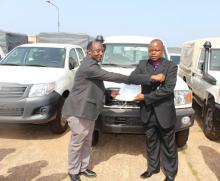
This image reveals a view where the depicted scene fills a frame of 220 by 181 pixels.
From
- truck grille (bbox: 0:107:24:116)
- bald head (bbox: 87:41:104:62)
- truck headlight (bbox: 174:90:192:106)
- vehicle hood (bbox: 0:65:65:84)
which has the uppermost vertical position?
bald head (bbox: 87:41:104:62)

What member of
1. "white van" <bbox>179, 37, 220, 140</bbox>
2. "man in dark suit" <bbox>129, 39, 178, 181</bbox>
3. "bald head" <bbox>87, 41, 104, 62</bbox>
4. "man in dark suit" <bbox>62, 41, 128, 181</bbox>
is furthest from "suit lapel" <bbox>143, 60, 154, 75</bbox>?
"white van" <bbox>179, 37, 220, 140</bbox>

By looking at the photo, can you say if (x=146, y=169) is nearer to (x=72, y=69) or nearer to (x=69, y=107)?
(x=69, y=107)

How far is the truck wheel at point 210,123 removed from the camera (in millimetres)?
6268

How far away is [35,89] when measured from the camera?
5.95 metres

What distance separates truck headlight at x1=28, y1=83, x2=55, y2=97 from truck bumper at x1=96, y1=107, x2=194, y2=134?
4.57 feet

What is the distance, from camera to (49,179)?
453cm

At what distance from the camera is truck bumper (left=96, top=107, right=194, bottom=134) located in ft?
16.5

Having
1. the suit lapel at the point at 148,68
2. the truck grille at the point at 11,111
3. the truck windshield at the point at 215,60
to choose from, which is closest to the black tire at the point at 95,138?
the truck grille at the point at 11,111

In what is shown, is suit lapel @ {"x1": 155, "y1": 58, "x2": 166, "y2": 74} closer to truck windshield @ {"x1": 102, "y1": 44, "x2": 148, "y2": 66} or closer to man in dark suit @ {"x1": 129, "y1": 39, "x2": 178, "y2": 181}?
man in dark suit @ {"x1": 129, "y1": 39, "x2": 178, "y2": 181}

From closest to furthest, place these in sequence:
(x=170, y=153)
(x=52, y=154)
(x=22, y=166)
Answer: (x=170, y=153)
(x=22, y=166)
(x=52, y=154)

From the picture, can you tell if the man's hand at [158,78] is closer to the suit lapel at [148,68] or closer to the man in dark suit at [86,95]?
the suit lapel at [148,68]

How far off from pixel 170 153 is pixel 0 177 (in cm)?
231

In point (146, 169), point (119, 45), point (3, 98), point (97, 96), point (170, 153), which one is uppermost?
point (119, 45)

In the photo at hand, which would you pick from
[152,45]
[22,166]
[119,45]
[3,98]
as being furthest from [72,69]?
[152,45]
